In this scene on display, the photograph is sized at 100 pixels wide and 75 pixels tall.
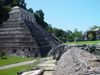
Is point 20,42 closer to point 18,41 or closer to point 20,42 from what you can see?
point 20,42

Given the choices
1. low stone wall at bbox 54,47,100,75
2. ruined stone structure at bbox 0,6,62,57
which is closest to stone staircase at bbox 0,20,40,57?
ruined stone structure at bbox 0,6,62,57

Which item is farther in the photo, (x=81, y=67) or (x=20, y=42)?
(x=20, y=42)

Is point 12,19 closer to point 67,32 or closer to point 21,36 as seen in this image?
point 21,36

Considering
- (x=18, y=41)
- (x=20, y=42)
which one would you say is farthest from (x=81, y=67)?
(x=18, y=41)

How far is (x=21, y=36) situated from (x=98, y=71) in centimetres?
2121

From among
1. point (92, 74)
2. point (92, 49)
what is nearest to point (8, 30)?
point (92, 49)

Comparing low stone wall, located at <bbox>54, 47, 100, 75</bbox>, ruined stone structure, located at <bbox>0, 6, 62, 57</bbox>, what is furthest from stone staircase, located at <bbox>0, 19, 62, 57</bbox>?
low stone wall, located at <bbox>54, 47, 100, 75</bbox>

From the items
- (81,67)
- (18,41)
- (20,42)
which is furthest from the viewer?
(18,41)

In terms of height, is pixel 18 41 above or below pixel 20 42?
above

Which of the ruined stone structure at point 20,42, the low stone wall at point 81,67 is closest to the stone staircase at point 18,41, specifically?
the ruined stone structure at point 20,42

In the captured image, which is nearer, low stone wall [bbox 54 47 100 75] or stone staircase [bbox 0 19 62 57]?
low stone wall [bbox 54 47 100 75]

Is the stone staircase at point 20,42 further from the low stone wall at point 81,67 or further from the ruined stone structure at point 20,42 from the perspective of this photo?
the low stone wall at point 81,67

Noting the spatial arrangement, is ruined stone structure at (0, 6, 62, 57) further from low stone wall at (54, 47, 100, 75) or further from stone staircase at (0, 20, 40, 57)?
low stone wall at (54, 47, 100, 75)

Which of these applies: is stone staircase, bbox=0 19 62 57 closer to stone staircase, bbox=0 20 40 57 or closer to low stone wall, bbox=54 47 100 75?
stone staircase, bbox=0 20 40 57
